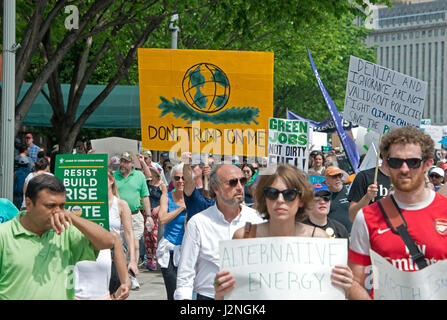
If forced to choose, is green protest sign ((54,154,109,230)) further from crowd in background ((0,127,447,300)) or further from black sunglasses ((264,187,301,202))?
black sunglasses ((264,187,301,202))

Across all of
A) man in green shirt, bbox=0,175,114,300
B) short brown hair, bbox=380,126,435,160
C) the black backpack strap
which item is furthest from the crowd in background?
short brown hair, bbox=380,126,435,160

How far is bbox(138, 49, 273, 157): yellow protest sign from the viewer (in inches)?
330

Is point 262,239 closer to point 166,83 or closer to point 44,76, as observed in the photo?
point 166,83

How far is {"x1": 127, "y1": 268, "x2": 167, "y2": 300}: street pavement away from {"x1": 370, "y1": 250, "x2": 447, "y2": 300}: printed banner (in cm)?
639

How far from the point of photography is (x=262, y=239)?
381 centimetres

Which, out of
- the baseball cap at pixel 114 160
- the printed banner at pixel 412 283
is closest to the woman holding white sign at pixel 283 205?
the printed banner at pixel 412 283

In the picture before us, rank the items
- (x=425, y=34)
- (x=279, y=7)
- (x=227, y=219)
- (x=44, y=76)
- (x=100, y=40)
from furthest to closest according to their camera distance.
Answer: (x=425, y=34)
(x=100, y=40)
(x=279, y=7)
(x=44, y=76)
(x=227, y=219)

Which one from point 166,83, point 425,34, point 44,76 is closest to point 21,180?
point 44,76

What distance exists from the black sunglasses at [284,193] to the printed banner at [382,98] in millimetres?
4580

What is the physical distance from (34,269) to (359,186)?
3785mm

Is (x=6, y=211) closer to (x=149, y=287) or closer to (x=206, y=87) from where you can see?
(x=206, y=87)

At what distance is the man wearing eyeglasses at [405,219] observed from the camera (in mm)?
3742

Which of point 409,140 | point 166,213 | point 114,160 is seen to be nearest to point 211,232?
point 409,140

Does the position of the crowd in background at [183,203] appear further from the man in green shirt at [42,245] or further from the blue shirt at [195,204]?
the man in green shirt at [42,245]
